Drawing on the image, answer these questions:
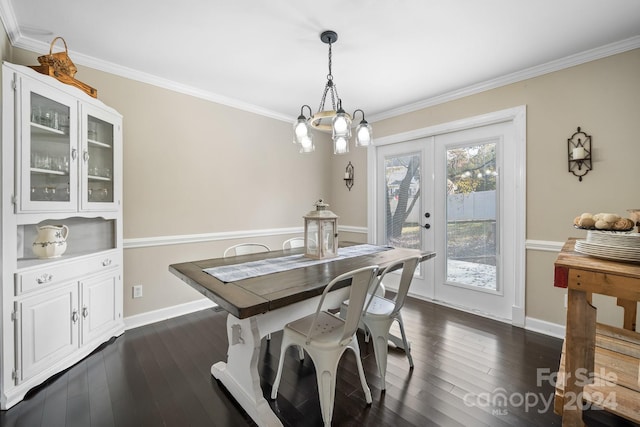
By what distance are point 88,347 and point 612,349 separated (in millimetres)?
3554

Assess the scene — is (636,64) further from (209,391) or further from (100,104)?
(100,104)

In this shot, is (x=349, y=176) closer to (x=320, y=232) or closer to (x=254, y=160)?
(x=254, y=160)

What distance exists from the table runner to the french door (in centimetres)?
142

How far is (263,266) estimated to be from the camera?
Result: 190cm

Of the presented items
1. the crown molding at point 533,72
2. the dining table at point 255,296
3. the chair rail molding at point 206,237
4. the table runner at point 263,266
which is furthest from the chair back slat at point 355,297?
the crown molding at point 533,72

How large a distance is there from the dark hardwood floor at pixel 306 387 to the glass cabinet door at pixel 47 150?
123 cm

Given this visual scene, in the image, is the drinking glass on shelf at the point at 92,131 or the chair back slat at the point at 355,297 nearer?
the chair back slat at the point at 355,297

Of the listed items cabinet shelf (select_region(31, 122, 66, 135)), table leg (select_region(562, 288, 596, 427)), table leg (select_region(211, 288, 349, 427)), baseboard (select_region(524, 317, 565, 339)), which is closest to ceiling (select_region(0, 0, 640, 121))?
cabinet shelf (select_region(31, 122, 66, 135))

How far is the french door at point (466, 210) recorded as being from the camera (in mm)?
2781

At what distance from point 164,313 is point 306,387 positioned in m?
1.87

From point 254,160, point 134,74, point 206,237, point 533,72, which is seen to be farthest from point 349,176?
point 134,74

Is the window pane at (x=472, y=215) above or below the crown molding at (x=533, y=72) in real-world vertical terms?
below

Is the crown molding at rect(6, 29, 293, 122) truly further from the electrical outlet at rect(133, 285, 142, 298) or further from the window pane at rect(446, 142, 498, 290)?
the window pane at rect(446, 142, 498, 290)

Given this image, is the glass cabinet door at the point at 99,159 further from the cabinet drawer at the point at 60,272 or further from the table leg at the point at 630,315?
the table leg at the point at 630,315
